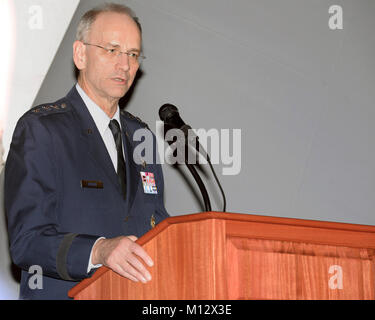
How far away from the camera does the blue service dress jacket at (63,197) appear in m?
1.77

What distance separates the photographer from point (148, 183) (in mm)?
2359

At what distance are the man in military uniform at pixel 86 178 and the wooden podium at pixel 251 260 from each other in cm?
7

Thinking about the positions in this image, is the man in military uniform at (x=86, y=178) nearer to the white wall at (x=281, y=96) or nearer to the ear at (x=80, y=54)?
the ear at (x=80, y=54)

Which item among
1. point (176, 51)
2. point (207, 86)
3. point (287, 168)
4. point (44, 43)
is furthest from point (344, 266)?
→ point (44, 43)

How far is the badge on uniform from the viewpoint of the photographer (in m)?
2.33

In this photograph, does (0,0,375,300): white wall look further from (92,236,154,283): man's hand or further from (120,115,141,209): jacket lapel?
(92,236,154,283): man's hand

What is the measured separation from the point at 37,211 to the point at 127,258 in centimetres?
52

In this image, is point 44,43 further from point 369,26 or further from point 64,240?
point 64,240

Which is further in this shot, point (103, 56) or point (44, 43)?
point (44, 43)

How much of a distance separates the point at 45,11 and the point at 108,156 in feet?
7.11
